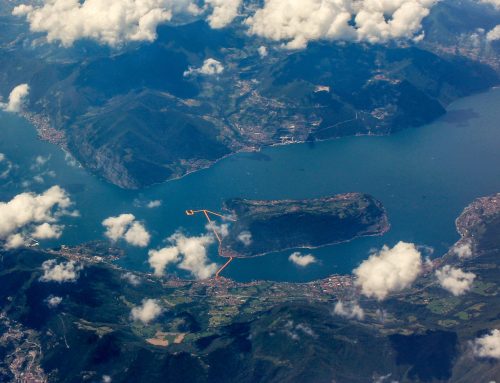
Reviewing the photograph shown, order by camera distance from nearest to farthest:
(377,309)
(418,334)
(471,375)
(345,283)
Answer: (471,375)
(418,334)
(377,309)
(345,283)

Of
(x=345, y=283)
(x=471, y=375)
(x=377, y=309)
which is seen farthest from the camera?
(x=345, y=283)

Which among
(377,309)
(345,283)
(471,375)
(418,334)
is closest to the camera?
(471,375)

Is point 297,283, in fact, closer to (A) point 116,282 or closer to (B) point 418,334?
(B) point 418,334

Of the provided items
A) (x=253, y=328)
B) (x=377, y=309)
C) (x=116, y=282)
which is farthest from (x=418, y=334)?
(x=116, y=282)

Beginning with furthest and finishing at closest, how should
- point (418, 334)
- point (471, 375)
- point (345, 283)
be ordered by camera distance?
point (345, 283)
point (418, 334)
point (471, 375)

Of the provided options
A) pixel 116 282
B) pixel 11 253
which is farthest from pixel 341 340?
pixel 11 253

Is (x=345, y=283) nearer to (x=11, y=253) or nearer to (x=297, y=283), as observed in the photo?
(x=297, y=283)

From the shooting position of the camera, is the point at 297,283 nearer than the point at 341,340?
No

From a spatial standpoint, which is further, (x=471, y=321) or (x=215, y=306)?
(x=215, y=306)
